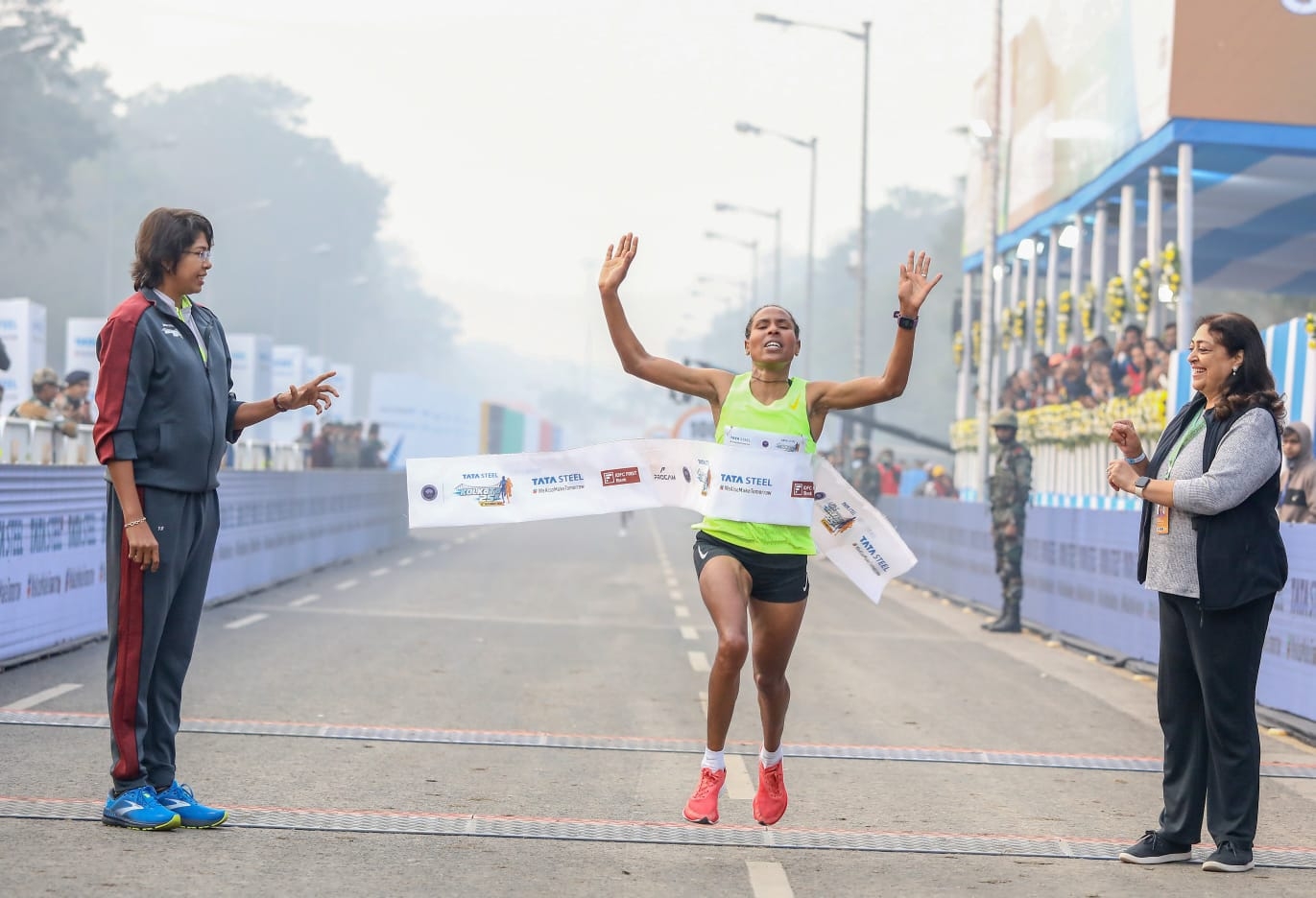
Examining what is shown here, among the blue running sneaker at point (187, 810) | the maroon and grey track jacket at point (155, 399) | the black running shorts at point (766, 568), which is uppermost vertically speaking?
the maroon and grey track jacket at point (155, 399)

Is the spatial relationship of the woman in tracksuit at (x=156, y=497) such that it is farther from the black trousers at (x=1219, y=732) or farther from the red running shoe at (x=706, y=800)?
the black trousers at (x=1219, y=732)

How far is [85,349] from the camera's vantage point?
111 feet

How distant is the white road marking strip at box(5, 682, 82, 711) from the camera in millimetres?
9789

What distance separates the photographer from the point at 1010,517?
17891mm

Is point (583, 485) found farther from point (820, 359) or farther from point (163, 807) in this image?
point (820, 359)

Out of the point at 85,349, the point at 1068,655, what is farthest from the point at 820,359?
the point at 1068,655

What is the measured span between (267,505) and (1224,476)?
15.3 metres

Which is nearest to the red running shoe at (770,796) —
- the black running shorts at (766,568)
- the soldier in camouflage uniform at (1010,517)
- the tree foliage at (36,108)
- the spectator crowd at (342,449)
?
the black running shorts at (766,568)

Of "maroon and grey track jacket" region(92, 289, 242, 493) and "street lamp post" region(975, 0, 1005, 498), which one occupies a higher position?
"street lamp post" region(975, 0, 1005, 498)

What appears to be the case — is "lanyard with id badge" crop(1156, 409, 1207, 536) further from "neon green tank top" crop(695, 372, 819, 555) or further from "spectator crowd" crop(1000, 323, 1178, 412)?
"spectator crowd" crop(1000, 323, 1178, 412)

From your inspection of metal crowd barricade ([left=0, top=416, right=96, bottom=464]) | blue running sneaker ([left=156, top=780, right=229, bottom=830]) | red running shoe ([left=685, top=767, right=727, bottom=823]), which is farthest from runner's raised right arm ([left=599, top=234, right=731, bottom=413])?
metal crowd barricade ([left=0, top=416, right=96, bottom=464])

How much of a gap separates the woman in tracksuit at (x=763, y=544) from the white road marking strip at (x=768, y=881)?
0.42 metres

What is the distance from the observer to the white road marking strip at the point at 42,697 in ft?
32.1

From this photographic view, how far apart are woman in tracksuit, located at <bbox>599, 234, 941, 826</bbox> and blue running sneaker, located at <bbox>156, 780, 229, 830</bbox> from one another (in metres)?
1.77
